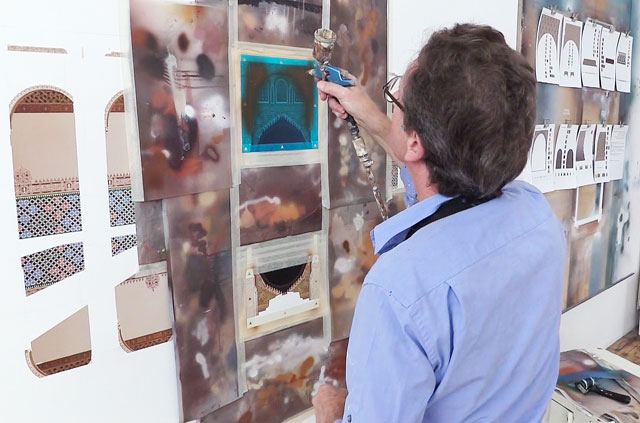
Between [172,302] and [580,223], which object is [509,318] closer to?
[172,302]

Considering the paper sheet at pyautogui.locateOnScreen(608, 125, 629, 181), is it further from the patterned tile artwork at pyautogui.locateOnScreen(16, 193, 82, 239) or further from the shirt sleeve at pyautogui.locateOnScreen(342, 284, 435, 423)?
the patterned tile artwork at pyautogui.locateOnScreen(16, 193, 82, 239)

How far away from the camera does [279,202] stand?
1254 millimetres

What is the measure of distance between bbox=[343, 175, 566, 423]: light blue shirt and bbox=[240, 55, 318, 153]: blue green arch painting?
42 centimetres

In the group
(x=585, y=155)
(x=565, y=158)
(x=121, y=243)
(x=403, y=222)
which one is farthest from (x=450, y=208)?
(x=585, y=155)

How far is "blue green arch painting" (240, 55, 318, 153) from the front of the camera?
1155mm

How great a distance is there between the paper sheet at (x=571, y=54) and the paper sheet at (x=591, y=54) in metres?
0.04

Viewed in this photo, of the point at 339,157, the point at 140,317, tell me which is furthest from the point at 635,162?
the point at 140,317

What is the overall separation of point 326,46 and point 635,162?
230cm

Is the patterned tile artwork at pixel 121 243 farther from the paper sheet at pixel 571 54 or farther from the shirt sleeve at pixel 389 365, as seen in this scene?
the paper sheet at pixel 571 54

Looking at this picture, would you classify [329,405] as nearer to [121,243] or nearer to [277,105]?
[121,243]

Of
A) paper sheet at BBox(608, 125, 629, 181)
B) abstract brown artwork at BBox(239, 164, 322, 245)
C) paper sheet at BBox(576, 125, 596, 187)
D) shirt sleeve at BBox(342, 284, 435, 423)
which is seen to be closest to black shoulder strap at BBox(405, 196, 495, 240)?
shirt sleeve at BBox(342, 284, 435, 423)

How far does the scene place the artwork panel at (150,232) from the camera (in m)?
1.02

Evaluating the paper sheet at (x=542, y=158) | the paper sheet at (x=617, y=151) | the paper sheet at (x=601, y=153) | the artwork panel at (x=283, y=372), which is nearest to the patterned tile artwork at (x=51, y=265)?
the artwork panel at (x=283, y=372)

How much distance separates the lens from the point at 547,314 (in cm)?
89
